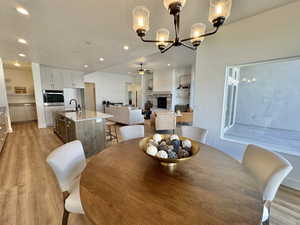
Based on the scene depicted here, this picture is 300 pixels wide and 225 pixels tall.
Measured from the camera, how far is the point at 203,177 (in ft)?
3.20

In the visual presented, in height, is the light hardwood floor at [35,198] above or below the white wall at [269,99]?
below

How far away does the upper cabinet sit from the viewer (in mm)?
5633

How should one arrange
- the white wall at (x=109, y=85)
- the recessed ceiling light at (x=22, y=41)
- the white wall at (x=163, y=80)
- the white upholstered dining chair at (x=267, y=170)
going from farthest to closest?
1. the white wall at (x=109, y=85)
2. the white wall at (x=163, y=80)
3. the recessed ceiling light at (x=22, y=41)
4. the white upholstered dining chair at (x=267, y=170)

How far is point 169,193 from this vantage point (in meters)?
0.81

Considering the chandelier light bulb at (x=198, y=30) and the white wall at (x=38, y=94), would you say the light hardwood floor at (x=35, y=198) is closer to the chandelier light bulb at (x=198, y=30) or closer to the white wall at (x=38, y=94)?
the chandelier light bulb at (x=198, y=30)

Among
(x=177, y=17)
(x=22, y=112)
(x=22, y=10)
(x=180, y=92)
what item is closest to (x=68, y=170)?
(x=177, y=17)

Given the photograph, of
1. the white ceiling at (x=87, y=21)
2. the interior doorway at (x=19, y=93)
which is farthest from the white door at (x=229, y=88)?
the interior doorway at (x=19, y=93)

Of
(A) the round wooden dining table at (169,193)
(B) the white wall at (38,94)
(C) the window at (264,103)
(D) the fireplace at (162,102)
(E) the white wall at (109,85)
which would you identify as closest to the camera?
(A) the round wooden dining table at (169,193)

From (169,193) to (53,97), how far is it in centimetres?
676

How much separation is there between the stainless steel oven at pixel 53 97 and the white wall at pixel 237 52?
6039mm

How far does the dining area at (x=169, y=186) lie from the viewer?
0.66 m

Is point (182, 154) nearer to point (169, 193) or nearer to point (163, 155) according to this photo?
point (163, 155)

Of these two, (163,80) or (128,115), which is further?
(163,80)

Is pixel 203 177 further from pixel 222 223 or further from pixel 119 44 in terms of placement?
pixel 119 44
